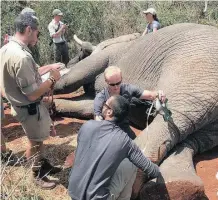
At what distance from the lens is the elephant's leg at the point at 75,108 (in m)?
7.39

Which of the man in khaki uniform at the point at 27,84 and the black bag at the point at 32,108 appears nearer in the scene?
the man in khaki uniform at the point at 27,84

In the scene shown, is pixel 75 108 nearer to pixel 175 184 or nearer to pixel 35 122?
pixel 35 122

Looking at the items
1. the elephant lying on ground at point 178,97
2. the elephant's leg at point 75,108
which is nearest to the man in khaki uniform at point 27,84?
the elephant lying on ground at point 178,97

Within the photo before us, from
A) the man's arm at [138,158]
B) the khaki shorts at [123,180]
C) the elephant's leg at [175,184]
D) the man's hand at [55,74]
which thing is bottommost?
the elephant's leg at [175,184]

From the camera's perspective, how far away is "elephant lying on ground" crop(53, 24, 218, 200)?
4.12 m

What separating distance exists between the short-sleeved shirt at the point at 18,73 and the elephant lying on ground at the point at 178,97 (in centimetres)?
130

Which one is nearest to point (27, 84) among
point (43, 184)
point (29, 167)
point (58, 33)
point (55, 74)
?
point (55, 74)

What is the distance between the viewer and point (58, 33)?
33.8ft

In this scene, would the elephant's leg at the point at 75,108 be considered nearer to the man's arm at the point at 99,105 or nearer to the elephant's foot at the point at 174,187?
the man's arm at the point at 99,105

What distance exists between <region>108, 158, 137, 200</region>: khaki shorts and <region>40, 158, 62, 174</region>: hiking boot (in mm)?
1313

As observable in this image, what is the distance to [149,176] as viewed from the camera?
4148mm

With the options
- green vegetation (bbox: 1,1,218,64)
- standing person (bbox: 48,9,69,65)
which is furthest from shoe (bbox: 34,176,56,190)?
green vegetation (bbox: 1,1,218,64)

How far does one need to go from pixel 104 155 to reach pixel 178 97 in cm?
174

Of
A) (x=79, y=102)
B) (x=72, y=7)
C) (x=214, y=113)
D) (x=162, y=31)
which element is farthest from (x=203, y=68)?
(x=72, y=7)
